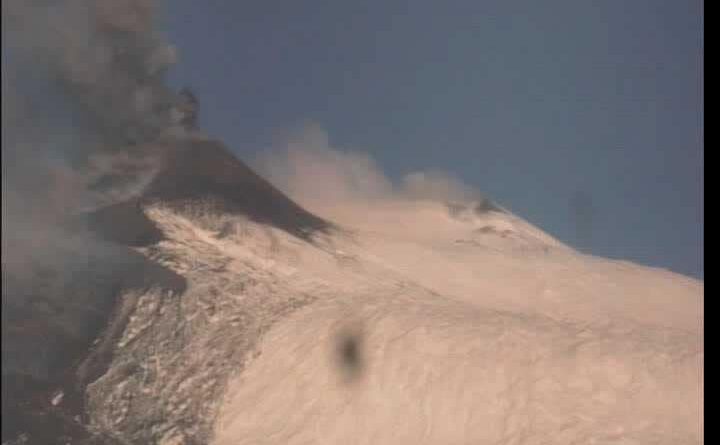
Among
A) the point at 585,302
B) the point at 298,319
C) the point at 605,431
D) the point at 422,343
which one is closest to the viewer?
the point at 605,431

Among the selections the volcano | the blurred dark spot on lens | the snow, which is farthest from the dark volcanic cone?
the blurred dark spot on lens

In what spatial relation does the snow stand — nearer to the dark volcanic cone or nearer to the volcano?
the volcano

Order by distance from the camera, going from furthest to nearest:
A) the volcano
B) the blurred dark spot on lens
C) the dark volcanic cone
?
1. the blurred dark spot on lens
2. the volcano
3. the dark volcanic cone

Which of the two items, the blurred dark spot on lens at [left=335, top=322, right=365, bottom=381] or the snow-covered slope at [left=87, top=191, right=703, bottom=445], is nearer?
the snow-covered slope at [left=87, top=191, right=703, bottom=445]

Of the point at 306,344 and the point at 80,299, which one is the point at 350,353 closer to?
the point at 306,344

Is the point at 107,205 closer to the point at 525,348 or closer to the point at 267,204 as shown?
the point at 267,204

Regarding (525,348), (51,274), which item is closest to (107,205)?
(51,274)

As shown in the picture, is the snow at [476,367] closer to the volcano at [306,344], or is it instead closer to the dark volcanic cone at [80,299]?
the volcano at [306,344]

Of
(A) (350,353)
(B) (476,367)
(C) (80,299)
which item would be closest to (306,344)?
(A) (350,353)
